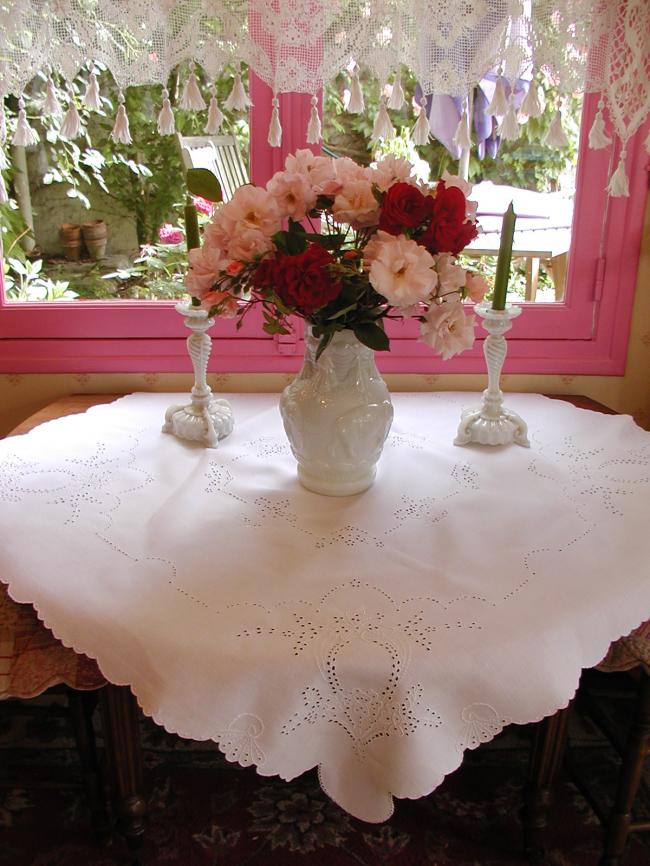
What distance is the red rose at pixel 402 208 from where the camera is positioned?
1.08 metres

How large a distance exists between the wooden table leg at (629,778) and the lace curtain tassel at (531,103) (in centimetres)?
101

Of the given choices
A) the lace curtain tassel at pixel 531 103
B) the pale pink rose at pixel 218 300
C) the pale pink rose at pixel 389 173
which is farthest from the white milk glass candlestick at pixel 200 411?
the lace curtain tassel at pixel 531 103

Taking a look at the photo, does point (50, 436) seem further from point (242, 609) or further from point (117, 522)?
point (242, 609)

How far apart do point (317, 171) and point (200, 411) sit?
1.82 ft

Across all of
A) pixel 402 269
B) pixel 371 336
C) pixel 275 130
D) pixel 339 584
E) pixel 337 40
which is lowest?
pixel 339 584

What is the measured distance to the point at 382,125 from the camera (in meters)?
1.55

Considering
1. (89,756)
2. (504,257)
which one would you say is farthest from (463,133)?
(89,756)

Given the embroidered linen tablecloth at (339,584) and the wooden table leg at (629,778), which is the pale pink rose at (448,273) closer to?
the embroidered linen tablecloth at (339,584)

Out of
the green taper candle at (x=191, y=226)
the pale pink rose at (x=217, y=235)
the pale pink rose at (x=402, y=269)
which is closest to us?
the pale pink rose at (x=402, y=269)

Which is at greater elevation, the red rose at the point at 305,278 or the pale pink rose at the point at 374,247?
the pale pink rose at the point at 374,247

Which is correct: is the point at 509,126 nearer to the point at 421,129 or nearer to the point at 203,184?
the point at 421,129

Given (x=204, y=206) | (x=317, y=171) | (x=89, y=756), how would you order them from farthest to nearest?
1. (x=204, y=206)
2. (x=89, y=756)
3. (x=317, y=171)

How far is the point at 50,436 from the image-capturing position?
1.56 metres

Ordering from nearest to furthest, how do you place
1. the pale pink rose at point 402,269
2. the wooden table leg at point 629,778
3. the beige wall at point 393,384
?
the pale pink rose at point 402,269 → the wooden table leg at point 629,778 → the beige wall at point 393,384
